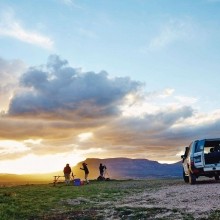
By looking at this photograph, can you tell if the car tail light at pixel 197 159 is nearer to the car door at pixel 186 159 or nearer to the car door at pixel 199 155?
the car door at pixel 199 155

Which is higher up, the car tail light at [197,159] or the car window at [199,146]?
the car window at [199,146]

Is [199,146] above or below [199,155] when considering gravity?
above

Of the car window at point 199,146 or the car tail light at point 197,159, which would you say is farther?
the car window at point 199,146

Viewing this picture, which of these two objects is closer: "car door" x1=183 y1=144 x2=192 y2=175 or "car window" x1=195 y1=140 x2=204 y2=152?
"car window" x1=195 y1=140 x2=204 y2=152

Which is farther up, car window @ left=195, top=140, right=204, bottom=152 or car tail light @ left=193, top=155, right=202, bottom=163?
car window @ left=195, top=140, right=204, bottom=152

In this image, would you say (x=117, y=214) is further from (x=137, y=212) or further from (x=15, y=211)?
(x=15, y=211)

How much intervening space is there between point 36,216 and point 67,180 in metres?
27.4

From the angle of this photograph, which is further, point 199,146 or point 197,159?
point 199,146

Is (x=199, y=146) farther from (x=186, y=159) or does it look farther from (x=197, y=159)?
(x=186, y=159)

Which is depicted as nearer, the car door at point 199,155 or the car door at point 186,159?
the car door at point 199,155

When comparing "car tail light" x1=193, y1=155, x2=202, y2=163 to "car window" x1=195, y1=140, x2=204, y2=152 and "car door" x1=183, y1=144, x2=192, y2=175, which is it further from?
"car door" x1=183, y1=144, x2=192, y2=175

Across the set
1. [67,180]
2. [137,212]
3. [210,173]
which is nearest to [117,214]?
[137,212]

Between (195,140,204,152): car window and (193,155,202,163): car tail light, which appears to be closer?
(193,155,202,163): car tail light

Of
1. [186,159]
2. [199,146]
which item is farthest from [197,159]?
[186,159]
